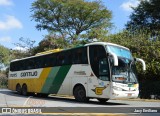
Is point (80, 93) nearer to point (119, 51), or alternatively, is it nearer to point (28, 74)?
point (119, 51)

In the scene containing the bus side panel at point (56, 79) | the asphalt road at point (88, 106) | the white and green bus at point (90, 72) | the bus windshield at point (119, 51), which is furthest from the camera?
the bus side panel at point (56, 79)

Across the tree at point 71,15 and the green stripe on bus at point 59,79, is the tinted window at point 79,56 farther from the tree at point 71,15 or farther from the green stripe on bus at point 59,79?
the tree at point 71,15

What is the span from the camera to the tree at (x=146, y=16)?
149ft

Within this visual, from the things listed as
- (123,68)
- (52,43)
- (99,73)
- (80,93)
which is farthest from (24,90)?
(52,43)

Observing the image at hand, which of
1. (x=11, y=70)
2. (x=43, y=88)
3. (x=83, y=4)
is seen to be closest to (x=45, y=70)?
(x=43, y=88)

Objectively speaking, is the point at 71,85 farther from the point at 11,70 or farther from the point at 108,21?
the point at 108,21

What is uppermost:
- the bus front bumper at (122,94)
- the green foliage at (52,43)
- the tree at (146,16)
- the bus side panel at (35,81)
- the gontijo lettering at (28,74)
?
the tree at (146,16)

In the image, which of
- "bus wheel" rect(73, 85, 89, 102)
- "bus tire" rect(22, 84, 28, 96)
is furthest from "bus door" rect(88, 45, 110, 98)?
"bus tire" rect(22, 84, 28, 96)

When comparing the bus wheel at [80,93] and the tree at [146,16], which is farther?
the tree at [146,16]

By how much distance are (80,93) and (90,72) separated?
5.63 feet

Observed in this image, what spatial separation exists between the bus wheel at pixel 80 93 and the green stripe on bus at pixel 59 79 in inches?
62.4

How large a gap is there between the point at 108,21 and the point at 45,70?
37129mm

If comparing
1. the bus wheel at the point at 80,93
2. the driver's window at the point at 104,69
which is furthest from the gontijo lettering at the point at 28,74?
the driver's window at the point at 104,69

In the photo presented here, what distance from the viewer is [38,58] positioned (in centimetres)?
2658
